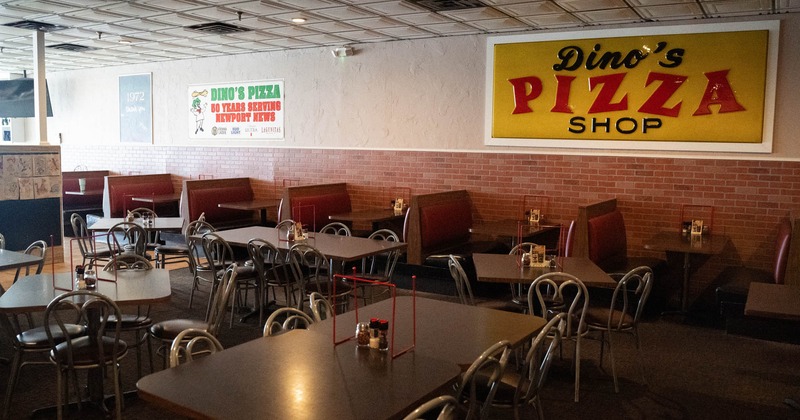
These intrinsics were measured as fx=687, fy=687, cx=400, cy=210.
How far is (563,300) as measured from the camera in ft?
17.0

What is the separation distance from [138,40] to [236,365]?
7.54 meters

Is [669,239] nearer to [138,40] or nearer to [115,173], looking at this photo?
[138,40]

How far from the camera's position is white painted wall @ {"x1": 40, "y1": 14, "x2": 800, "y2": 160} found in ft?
22.1

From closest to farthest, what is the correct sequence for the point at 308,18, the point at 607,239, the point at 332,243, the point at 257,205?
the point at 332,243
the point at 607,239
the point at 308,18
the point at 257,205

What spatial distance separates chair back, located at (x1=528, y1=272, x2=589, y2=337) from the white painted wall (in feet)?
9.06

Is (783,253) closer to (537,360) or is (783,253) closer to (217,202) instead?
(537,360)

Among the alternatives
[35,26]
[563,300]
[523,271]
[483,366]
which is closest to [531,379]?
[483,366]

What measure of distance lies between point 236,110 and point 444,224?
4.39 metres

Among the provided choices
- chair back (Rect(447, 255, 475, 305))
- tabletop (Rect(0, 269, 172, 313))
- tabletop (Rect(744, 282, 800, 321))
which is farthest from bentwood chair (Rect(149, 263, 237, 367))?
tabletop (Rect(744, 282, 800, 321))

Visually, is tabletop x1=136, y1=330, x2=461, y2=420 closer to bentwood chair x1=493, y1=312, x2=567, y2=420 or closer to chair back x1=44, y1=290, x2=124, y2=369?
bentwood chair x1=493, y1=312, x2=567, y2=420

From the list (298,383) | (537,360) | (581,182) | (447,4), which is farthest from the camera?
(581,182)

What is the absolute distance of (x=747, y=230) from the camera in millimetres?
6766

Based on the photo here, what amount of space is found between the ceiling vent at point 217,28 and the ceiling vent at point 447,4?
2.49m

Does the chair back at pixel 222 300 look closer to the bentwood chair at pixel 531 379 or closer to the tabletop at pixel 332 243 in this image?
the tabletop at pixel 332 243
